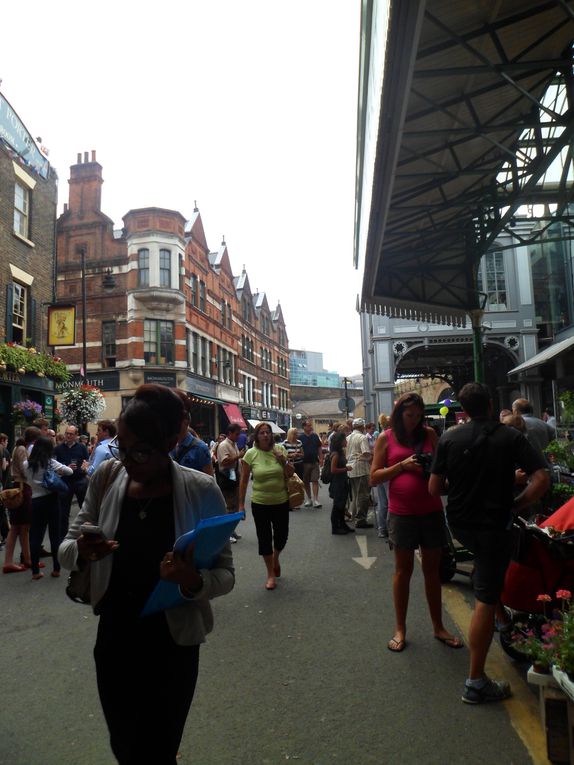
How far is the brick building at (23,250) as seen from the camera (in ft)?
53.6

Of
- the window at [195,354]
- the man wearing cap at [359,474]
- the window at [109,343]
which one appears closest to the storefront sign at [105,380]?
the window at [109,343]

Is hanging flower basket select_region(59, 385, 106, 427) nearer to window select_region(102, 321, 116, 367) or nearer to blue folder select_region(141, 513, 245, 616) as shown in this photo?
window select_region(102, 321, 116, 367)

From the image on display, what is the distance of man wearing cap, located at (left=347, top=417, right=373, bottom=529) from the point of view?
31.1ft

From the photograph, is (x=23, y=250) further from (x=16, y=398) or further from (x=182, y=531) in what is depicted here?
(x=182, y=531)

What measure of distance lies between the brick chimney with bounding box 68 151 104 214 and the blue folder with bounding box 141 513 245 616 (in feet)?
112

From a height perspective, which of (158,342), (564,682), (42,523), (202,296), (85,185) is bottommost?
(564,682)

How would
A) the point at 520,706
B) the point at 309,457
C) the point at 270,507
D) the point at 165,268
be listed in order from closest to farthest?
the point at 520,706, the point at 270,507, the point at 309,457, the point at 165,268

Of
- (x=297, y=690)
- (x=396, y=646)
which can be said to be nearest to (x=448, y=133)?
(x=396, y=646)

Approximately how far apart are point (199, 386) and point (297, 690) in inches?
1219

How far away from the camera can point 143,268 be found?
30.8m

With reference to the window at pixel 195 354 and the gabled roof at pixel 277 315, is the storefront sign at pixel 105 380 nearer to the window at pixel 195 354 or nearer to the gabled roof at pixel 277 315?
the window at pixel 195 354

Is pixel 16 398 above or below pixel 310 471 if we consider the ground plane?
above

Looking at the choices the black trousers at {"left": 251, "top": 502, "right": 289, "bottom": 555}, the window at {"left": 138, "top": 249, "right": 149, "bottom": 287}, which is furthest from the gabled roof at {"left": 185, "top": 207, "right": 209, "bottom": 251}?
the black trousers at {"left": 251, "top": 502, "right": 289, "bottom": 555}

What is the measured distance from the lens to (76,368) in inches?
1239
